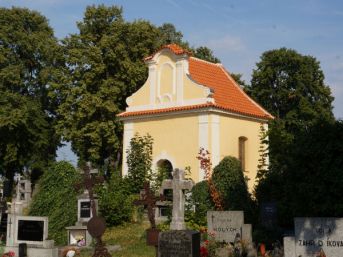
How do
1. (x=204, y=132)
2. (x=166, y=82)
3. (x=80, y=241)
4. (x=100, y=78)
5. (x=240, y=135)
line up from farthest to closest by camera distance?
(x=100, y=78) < (x=166, y=82) < (x=240, y=135) < (x=204, y=132) < (x=80, y=241)

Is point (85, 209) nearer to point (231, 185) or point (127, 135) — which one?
point (231, 185)

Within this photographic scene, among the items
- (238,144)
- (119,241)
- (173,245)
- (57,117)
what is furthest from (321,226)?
(57,117)

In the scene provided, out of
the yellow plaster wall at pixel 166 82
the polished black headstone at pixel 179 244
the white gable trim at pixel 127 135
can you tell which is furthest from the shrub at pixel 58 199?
the polished black headstone at pixel 179 244

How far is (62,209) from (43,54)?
53.0ft

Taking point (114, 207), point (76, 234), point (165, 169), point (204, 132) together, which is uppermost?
point (204, 132)

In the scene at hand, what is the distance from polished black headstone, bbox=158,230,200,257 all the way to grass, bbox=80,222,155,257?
12.8ft

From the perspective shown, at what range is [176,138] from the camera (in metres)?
23.6

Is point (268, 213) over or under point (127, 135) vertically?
under

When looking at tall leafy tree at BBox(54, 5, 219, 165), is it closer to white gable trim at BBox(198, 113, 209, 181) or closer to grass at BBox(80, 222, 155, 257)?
white gable trim at BBox(198, 113, 209, 181)

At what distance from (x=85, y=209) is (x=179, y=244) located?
30.8 feet

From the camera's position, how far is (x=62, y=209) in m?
19.4

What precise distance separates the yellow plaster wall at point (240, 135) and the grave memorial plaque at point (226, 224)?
7.88 m

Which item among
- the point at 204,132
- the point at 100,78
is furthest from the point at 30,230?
the point at 100,78

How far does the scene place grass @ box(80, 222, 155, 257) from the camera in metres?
14.3
